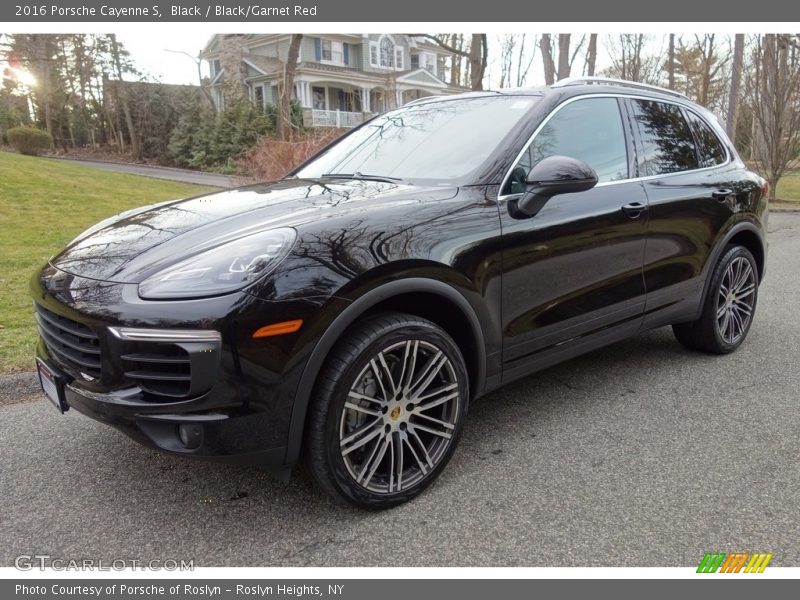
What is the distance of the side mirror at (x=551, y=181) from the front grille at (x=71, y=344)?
1.88 metres

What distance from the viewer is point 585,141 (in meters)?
3.44

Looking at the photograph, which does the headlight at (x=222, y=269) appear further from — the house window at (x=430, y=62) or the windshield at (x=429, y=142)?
the house window at (x=430, y=62)

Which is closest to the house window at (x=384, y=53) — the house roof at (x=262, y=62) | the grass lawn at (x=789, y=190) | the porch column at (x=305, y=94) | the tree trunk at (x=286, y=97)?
the porch column at (x=305, y=94)

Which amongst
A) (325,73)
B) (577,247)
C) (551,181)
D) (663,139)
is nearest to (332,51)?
(325,73)

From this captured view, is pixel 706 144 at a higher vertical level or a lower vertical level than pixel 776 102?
lower

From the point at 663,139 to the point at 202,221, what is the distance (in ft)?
9.60

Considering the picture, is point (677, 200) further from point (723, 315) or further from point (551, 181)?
point (551, 181)

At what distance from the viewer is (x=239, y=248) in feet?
7.54

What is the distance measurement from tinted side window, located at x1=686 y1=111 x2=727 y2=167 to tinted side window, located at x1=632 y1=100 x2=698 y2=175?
96 mm

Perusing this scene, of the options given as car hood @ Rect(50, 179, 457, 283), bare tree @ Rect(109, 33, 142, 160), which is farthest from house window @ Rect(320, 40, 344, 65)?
car hood @ Rect(50, 179, 457, 283)

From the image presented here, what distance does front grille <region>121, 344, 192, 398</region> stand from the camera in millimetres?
2113

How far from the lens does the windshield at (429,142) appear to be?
10.4ft

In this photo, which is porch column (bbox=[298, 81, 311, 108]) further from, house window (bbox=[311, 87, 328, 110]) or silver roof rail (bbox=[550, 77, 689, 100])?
silver roof rail (bbox=[550, 77, 689, 100])
